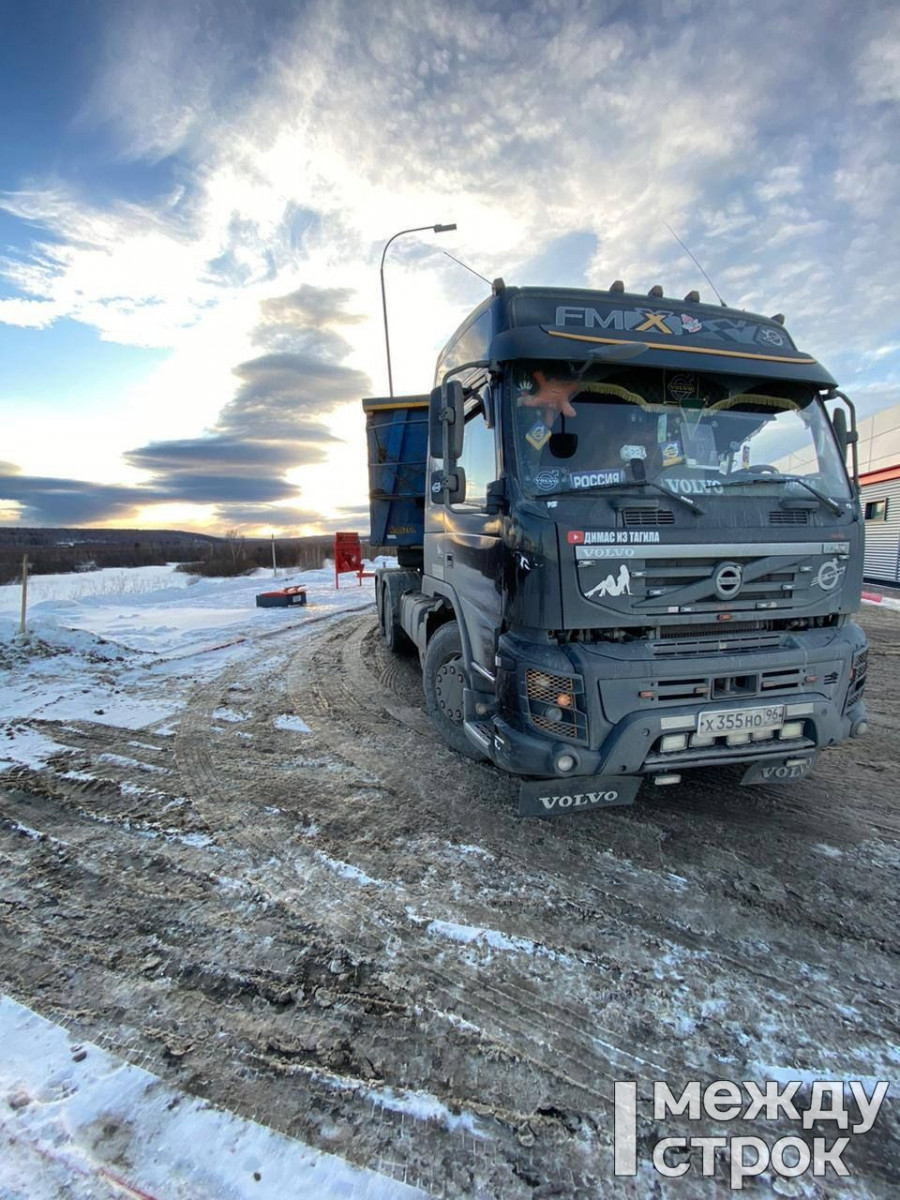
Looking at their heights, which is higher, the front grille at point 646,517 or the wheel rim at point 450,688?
the front grille at point 646,517

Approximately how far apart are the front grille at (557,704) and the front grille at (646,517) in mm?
955

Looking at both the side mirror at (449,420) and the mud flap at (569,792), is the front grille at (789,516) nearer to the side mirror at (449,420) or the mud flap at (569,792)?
the mud flap at (569,792)

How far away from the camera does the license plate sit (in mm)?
3104

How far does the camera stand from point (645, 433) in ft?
11.7

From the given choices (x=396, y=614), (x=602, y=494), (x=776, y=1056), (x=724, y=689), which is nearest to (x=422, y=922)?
(x=776, y=1056)

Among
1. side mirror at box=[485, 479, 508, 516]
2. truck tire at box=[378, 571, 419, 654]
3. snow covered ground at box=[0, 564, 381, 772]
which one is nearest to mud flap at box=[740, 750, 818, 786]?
side mirror at box=[485, 479, 508, 516]

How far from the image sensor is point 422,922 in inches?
Answer: 110

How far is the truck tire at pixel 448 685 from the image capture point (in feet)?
14.7

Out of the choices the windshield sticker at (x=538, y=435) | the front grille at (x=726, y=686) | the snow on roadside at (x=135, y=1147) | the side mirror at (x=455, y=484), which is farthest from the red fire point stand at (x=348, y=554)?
the snow on roadside at (x=135, y=1147)

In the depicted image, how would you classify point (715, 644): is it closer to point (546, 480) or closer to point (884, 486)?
point (546, 480)

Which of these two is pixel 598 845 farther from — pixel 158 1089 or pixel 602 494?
pixel 158 1089

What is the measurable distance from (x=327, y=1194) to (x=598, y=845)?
228 centimetres

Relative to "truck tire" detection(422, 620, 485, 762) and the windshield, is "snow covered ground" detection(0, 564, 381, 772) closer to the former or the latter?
"truck tire" detection(422, 620, 485, 762)

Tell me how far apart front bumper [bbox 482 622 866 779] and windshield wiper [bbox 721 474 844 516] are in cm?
86
